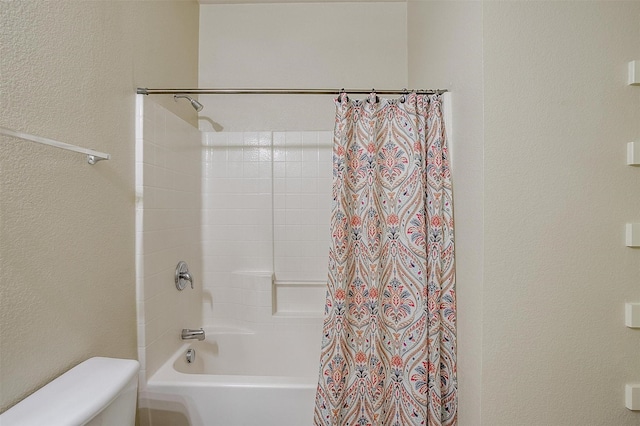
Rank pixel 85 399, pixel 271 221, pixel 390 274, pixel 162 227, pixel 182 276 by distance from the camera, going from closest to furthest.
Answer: pixel 85 399, pixel 390 274, pixel 162 227, pixel 182 276, pixel 271 221

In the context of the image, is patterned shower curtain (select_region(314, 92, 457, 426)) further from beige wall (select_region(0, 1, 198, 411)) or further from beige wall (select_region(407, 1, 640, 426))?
beige wall (select_region(0, 1, 198, 411))

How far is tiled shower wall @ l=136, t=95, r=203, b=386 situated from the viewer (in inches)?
55.6

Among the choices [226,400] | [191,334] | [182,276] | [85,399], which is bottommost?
[226,400]

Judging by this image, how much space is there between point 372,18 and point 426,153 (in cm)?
148

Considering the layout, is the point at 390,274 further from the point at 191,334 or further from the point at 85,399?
the point at 191,334

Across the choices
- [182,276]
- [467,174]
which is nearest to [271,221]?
[182,276]

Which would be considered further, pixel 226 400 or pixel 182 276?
pixel 182 276

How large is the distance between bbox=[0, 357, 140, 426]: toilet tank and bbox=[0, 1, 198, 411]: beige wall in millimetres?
65

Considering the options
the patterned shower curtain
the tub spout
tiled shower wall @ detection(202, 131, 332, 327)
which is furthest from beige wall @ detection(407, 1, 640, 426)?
the tub spout

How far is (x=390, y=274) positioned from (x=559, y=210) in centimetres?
60

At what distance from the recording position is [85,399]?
2.65 ft

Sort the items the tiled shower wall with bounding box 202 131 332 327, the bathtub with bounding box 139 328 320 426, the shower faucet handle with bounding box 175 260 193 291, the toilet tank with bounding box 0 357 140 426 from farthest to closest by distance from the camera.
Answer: the tiled shower wall with bounding box 202 131 332 327
the shower faucet handle with bounding box 175 260 193 291
the bathtub with bounding box 139 328 320 426
the toilet tank with bounding box 0 357 140 426

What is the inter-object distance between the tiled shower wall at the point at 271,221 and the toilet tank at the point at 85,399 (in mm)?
1186

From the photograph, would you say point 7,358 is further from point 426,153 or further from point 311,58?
point 311,58
